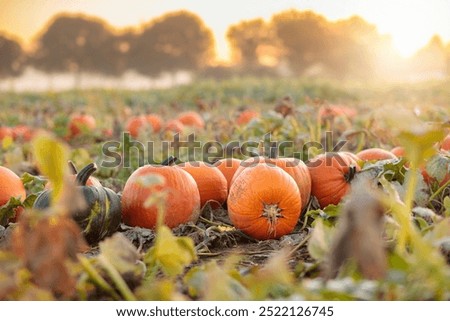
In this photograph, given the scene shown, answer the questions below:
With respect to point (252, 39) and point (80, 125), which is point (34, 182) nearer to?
point (80, 125)

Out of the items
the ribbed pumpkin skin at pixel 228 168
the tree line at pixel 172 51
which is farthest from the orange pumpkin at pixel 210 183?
the tree line at pixel 172 51

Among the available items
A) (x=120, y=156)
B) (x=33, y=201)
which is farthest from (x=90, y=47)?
(x=33, y=201)

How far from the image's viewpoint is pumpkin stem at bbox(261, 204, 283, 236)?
272cm

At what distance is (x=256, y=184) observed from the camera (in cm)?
274

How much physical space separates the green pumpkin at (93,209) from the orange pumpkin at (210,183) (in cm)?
54

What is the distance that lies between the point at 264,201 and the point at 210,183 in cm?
51

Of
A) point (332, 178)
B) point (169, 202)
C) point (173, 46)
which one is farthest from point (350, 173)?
point (173, 46)

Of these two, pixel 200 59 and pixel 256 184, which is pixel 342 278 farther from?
pixel 200 59

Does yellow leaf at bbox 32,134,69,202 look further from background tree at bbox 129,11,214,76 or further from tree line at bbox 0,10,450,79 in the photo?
background tree at bbox 129,11,214,76

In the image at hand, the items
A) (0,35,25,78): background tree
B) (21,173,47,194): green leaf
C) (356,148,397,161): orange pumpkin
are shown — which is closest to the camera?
(21,173,47,194): green leaf

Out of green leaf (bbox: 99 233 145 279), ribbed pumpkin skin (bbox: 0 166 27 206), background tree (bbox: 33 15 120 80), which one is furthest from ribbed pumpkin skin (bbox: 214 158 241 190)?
background tree (bbox: 33 15 120 80)

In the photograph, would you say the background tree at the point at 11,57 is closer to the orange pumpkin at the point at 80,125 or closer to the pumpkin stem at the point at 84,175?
the orange pumpkin at the point at 80,125

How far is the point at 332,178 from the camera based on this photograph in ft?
10.3

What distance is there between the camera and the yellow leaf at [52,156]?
1.54m
